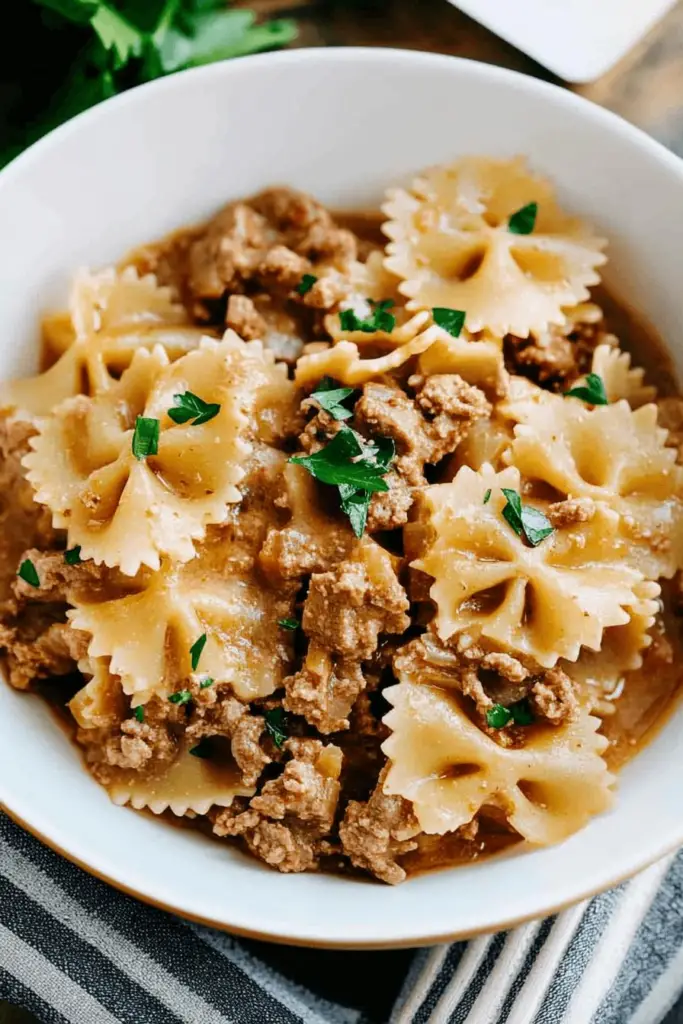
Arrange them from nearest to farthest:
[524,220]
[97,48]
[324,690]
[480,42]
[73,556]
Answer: [324,690] < [73,556] < [524,220] < [97,48] < [480,42]

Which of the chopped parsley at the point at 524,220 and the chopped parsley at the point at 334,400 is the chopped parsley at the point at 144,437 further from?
the chopped parsley at the point at 524,220

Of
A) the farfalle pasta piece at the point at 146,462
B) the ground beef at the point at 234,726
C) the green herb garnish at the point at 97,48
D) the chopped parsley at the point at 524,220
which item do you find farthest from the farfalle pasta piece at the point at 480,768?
the green herb garnish at the point at 97,48

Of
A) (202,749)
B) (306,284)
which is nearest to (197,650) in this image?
(202,749)

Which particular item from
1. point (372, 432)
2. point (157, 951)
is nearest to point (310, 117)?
point (372, 432)

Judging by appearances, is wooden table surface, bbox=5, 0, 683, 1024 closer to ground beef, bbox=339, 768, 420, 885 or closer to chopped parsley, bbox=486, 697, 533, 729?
chopped parsley, bbox=486, 697, 533, 729

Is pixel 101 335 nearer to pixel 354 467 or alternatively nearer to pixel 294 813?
pixel 354 467
